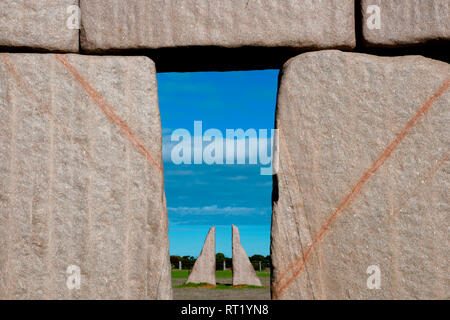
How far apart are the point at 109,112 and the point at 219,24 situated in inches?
28.0

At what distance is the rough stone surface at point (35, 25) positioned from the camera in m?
2.37

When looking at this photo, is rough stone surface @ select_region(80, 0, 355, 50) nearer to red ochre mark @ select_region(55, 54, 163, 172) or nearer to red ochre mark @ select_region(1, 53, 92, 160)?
red ochre mark @ select_region(55, 54, 163, 172)

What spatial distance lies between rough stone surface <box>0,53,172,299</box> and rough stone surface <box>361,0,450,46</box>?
1196 millimetres

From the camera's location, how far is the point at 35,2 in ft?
7.84

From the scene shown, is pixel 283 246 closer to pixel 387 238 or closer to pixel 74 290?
pixel 387 238

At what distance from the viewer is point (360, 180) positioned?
223cm

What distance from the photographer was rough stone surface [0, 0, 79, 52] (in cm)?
237

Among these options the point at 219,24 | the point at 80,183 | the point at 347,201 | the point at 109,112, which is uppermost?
the point at 219,24

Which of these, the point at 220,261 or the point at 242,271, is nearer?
the point at 242,271

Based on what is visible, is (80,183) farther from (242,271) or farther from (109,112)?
(242,271)

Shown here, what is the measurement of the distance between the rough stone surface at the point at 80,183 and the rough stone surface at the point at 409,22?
3.92 ft

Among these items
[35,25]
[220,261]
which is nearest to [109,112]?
→ [35,25]

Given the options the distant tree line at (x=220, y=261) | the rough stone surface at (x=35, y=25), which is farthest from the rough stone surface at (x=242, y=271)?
the rough stone surface at (x=35, y=25)
